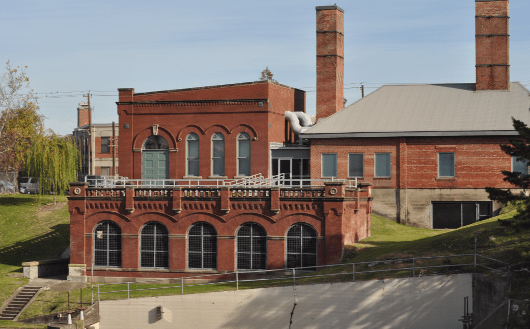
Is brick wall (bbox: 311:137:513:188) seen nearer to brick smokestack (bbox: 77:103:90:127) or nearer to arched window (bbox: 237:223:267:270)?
arched window (bbox: 237:223:267:270)

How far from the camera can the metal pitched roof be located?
125 feet

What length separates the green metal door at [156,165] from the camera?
1613 inches

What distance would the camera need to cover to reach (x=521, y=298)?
20.2 metres

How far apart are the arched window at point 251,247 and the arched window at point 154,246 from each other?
3.92 metres

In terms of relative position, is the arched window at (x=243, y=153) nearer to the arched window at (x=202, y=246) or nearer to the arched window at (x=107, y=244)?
the arched window at (x=202, y=246)

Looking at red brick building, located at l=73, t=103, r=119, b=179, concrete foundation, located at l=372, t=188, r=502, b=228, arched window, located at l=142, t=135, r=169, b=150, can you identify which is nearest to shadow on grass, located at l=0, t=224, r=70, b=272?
arched window, located at l=142, t=135, r=169, b=150

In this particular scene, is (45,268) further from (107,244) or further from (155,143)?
(155,143)

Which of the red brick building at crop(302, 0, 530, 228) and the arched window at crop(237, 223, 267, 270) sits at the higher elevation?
the red brick building at crop(302, 0, 530, 228)

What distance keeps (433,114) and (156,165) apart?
1825cm

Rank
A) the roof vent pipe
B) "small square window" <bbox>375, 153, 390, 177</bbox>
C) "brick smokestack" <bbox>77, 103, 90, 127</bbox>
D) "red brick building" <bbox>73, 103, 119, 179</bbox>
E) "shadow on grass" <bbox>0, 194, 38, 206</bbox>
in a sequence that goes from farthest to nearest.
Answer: "brick smokestack" <bbox>77, 103, 90, 127</bbox>
"red brick building" <bbox>73, 103, 119, 179</bbox>
"shadow on grass" <bbox>0, 194, 38, 206</bbox>
the roof vent pipe
"small square window" <bbox>375, 153, 390, 177</bbox>

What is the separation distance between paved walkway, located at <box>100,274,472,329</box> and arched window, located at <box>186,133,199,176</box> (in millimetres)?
15288

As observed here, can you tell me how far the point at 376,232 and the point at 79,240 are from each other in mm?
16825

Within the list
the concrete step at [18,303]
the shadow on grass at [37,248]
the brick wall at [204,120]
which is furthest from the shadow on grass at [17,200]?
the concrete step at [18,303]

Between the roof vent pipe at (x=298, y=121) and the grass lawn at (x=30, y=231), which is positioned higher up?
the roof vent pipe at (x=298, y=121)
